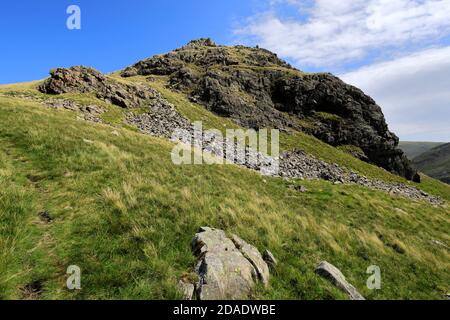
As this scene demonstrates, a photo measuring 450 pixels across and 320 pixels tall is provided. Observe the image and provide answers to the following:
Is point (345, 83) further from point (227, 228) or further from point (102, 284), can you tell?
point (102, 284)

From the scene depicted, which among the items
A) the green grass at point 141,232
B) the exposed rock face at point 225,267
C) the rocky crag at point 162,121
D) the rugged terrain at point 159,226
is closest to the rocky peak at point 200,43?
the rocky crag at point 162,121

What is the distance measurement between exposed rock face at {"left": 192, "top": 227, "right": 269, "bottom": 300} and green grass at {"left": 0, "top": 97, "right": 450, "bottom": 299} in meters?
0.39

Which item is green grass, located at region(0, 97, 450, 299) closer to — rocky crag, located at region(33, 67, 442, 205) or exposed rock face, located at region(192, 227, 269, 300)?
exposed rock face, located at region(192, 227, 269, 300)

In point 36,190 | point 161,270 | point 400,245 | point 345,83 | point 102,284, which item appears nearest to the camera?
point 102,284

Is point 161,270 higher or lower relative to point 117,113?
lower

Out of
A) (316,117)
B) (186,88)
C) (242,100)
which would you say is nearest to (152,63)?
(186,88)

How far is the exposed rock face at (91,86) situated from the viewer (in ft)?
166

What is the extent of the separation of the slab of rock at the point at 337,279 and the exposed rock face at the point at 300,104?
5958cm

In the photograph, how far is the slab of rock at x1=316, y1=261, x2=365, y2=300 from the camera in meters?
9.25

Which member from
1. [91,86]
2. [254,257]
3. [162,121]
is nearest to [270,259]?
[254,257]

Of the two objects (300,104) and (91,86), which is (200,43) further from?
(91,86)

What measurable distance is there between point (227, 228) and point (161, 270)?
4049 millimetres

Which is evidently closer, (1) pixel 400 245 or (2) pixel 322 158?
(1) pixel 400 245

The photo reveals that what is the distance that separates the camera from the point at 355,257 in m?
13.1
